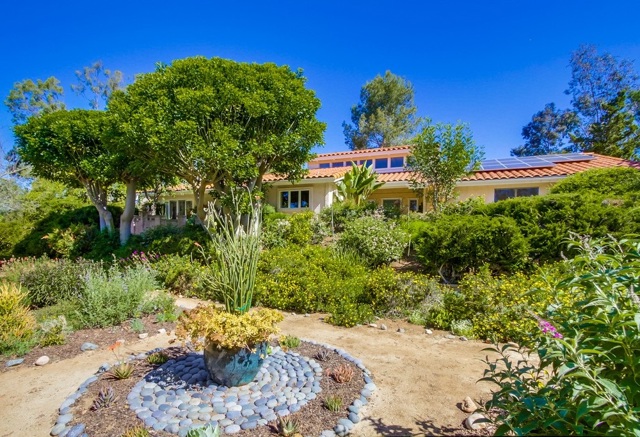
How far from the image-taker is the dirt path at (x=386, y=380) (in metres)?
3.05

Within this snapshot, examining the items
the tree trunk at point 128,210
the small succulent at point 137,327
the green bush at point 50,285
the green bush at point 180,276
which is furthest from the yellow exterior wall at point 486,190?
the tree trunk at point 128,210

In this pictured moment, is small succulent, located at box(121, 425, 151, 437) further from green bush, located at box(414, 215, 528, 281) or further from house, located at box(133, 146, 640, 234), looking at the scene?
house, located at box(133, 146, 640, 234)

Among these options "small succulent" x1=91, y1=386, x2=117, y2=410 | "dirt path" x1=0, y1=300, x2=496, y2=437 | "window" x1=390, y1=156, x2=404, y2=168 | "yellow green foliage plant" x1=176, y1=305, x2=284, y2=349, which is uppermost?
"window" x1=390, y1=156, x2=404, y2=168

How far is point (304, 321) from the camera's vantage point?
6.54 m

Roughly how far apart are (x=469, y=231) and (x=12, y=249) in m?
21.5

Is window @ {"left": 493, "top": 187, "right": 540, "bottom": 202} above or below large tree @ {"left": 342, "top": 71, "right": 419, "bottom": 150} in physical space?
below

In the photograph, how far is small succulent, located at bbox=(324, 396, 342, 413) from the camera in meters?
3.13

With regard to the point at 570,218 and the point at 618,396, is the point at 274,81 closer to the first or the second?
the point at 570,218

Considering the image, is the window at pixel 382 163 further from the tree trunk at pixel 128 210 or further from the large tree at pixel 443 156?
the tree trunk at pixel 128 210

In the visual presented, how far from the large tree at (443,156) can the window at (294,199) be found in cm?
651

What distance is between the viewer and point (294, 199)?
1845 centimetres

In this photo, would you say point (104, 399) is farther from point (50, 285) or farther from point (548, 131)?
point (548, 131)

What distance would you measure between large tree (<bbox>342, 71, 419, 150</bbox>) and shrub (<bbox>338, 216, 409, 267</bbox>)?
79.8 feet

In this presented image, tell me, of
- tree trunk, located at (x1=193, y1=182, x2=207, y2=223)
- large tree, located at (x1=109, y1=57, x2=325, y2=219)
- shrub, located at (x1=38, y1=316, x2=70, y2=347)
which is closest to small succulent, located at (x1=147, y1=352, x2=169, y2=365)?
shrub, located at (x1=38, y1=316, x2=70, y2=347)
